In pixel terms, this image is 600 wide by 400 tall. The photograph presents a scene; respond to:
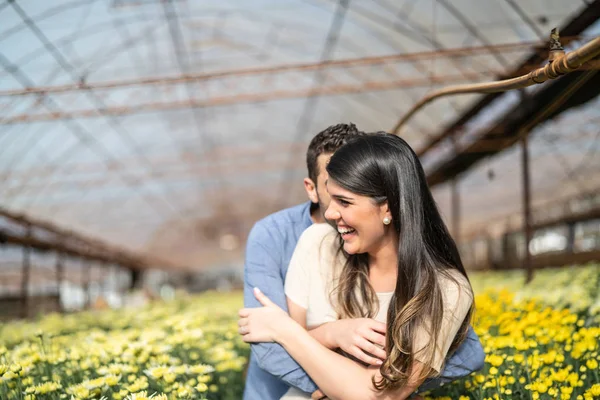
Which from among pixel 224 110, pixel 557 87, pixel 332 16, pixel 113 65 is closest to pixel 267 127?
pixel 224 110

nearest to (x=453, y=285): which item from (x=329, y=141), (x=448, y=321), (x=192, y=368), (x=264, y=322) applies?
(x=448, y=321)

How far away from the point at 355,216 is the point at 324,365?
0.42 m

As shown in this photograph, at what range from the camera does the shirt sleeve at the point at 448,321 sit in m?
1.78

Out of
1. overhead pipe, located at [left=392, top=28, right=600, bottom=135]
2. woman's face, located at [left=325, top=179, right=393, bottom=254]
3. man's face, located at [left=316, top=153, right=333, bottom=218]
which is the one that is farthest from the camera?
man's face, located at [left=316, top=153, right=333, bottom=218]

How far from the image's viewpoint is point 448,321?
1.83 metres

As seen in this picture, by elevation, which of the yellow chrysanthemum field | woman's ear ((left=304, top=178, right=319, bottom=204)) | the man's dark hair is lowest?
the yellow chrysanthemum field

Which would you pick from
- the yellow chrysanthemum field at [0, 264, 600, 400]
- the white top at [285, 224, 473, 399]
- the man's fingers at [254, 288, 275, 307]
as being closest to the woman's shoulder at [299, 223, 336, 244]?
the white top at [285, 224, 473, 399]

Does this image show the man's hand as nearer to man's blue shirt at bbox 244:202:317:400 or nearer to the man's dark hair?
man's blue shirt at bbox 244:202:317:400

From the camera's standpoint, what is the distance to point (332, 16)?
973 cm

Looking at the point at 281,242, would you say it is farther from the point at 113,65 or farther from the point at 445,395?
the point at 113,65

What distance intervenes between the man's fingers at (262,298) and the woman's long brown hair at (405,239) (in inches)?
15.6

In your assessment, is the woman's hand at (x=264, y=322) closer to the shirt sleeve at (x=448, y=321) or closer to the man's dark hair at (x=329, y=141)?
the shirt sleeve at (x=448, y=321)

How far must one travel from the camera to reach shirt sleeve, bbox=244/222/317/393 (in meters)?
1.96

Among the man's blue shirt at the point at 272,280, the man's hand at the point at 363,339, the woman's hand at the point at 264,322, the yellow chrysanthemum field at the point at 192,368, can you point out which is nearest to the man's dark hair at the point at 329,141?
the man's blue shirt at the point at 272,280
